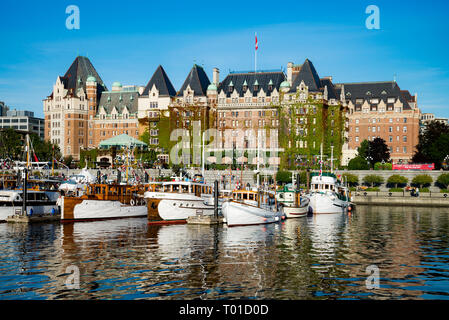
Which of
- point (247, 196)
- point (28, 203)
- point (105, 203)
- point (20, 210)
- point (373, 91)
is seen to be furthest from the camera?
point (373, 91)

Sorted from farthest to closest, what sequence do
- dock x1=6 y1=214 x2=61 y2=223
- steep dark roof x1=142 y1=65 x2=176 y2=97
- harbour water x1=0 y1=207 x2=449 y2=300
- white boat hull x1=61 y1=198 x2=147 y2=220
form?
steep dark roof x1=142 y1=65 x2=176 y2=97 → white boat hull x1=61 y1=198 x2=147 y2=220 → dock x1=6 y1=214 x2=61 y2=223 → harbour water x1=0 y1=207 x2=449 y2=300

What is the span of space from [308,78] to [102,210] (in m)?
81.5

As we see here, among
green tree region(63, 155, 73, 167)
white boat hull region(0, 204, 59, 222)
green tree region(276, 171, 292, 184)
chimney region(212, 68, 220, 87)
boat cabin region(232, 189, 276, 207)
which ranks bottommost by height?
white boat hull region(0, 204, 59, 222)

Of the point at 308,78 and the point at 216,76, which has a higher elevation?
the point at 216,76

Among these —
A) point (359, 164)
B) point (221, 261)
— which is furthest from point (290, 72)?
point (221, 261)

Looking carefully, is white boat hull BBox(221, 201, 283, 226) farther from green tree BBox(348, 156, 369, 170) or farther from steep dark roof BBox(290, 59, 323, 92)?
steep dark roof BBox(290, 59, 323, 92)

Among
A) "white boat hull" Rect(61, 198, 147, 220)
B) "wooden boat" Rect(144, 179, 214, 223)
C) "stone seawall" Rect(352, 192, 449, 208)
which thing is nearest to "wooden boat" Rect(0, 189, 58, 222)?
"white boat hull" Rect(61, 198, 147, 220)

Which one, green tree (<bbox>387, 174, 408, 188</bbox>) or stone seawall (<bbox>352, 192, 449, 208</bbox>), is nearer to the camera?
stone seawall (<bbox>352, 192, 449, 208</bbox>)

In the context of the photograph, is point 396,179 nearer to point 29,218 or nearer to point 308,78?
point 308,78

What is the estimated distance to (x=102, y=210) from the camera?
6612cm

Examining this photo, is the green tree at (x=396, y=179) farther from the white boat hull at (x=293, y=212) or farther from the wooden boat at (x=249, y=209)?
the wooden boat at (x=249, y=209)

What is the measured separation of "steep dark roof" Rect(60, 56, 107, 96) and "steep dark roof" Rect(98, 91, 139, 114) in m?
4.26

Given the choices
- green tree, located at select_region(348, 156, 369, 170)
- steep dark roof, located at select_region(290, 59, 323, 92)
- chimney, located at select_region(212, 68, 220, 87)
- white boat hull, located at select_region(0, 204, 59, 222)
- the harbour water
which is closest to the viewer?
the harbour water

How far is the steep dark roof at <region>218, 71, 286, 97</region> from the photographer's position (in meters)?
142
